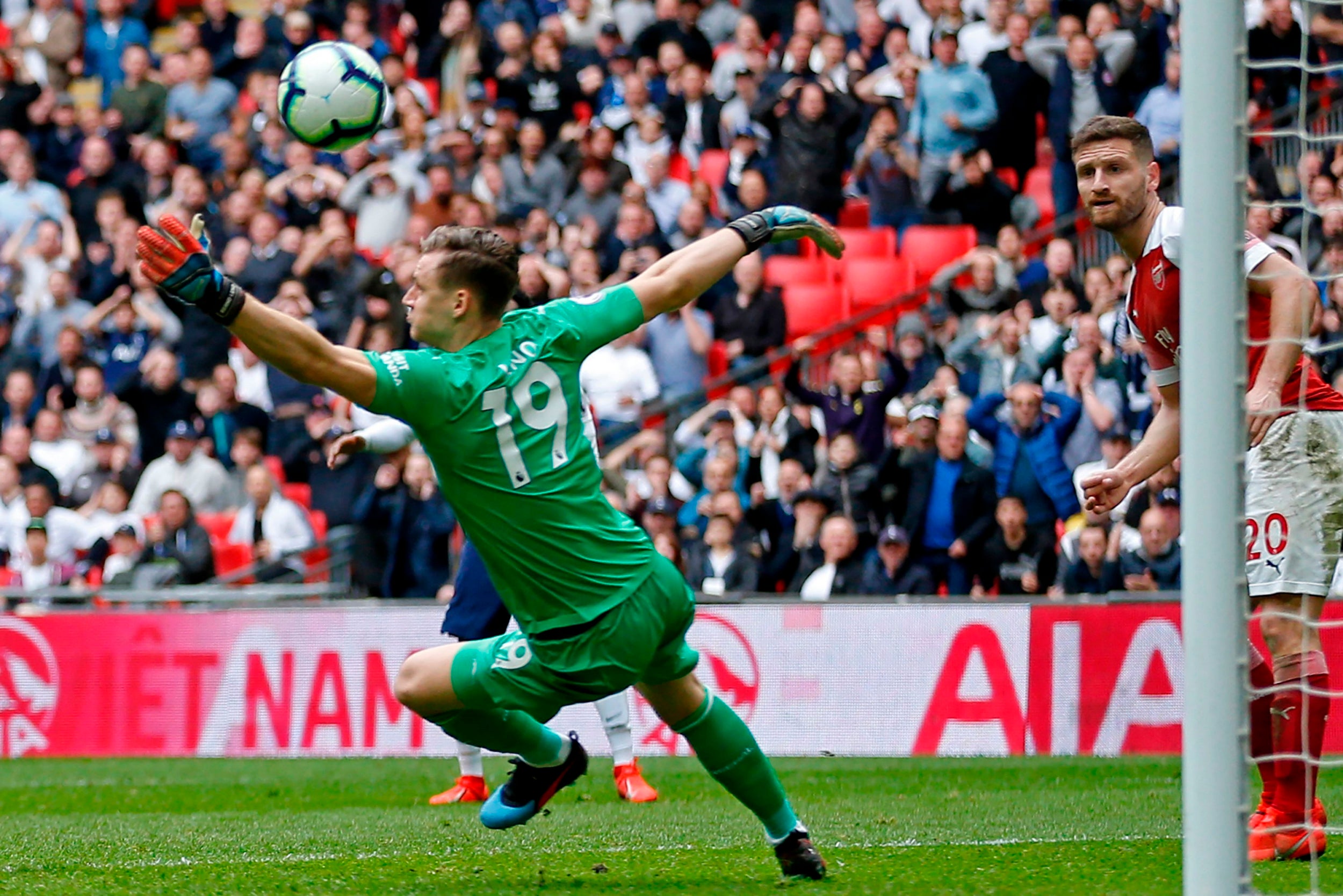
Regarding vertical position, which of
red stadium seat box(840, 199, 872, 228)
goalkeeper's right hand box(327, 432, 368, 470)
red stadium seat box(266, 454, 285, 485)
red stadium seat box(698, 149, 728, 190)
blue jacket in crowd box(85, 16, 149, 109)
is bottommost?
goalkeeper's right hand box(327, 432, 368, 470)

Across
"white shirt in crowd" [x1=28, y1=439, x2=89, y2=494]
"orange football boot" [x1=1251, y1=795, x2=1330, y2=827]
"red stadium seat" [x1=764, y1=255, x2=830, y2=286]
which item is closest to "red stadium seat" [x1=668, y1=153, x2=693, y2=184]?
"red stadium seat" [x1=764, y1=255, x2=830, y2=286]

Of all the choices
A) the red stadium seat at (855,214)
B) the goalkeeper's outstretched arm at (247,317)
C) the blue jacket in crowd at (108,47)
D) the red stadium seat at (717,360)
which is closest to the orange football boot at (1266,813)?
the goalkeeper's outstretched arm at (247,317)

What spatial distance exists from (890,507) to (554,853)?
283 inches

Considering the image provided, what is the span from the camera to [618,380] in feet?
51.9

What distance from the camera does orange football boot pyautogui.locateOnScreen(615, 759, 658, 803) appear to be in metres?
9.24

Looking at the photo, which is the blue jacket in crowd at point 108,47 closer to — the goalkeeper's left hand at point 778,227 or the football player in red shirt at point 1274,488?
the goalkeeper's left hand at point 778,227

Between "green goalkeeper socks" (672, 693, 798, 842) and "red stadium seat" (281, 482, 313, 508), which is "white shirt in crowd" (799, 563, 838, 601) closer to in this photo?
"red stadium seat" (281, 482, 313, 508)

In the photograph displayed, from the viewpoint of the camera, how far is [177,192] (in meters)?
18.7

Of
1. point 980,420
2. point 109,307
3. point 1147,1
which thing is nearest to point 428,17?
point 109,307

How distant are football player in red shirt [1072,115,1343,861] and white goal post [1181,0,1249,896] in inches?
55.7

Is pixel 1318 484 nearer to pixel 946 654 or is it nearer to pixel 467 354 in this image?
pixel 467 354

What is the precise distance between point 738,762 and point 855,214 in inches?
470

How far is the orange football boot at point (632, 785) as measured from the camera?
924cm

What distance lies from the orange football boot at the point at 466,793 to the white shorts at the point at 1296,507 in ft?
14.9
